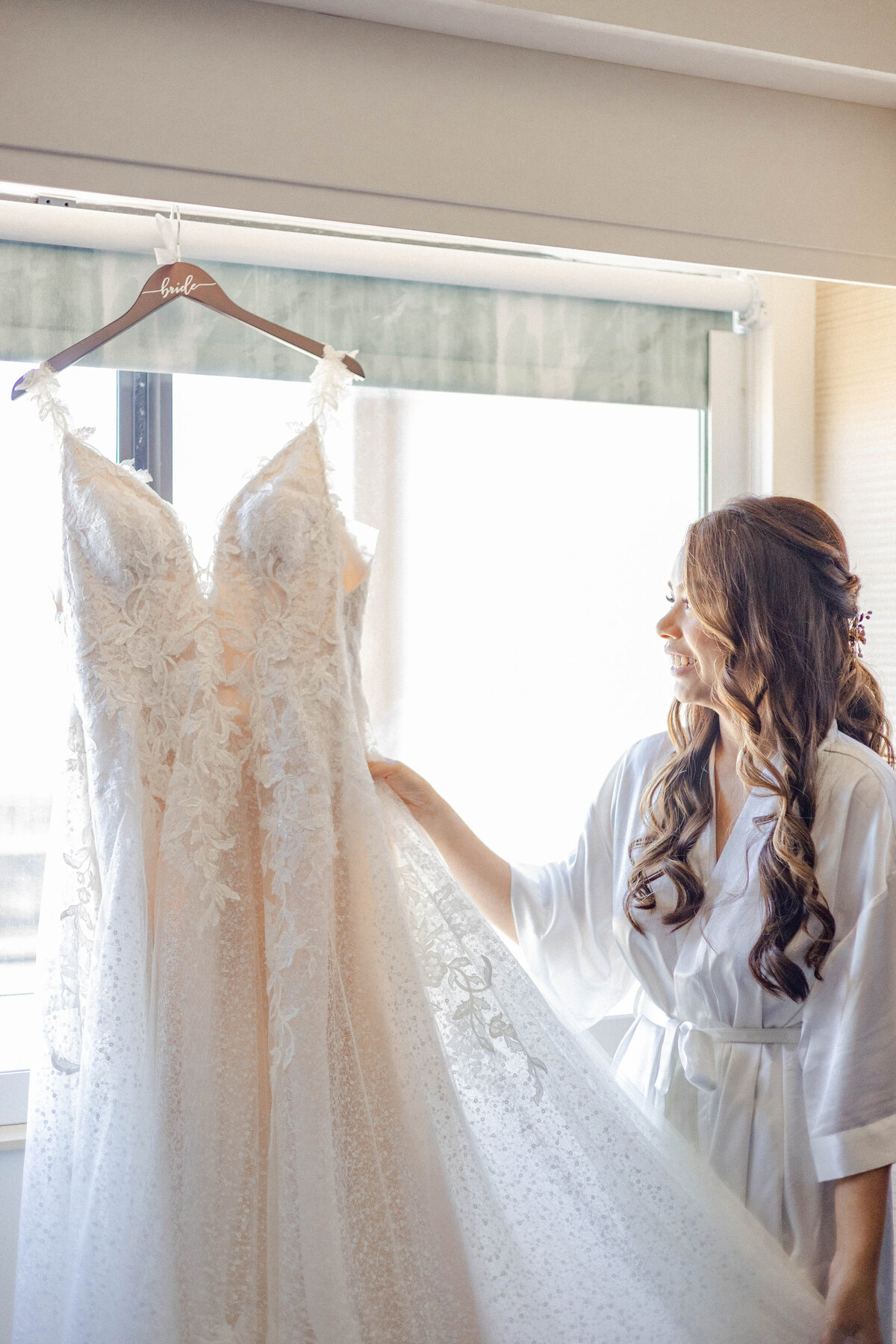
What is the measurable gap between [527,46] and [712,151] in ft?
0.95

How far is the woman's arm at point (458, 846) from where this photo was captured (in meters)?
1.30

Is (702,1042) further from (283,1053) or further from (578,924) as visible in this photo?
(283,1053)

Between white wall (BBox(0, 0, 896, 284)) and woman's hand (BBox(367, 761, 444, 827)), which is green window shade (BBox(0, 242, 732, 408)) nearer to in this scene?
→ white wall (BBox(0, 0, 896, 284))

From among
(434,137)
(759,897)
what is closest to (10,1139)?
(759,897)

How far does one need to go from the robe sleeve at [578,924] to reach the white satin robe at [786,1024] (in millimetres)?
43

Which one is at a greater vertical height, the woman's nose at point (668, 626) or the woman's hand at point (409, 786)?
the woman's nose at point (668, 626)

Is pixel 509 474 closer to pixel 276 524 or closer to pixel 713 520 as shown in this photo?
pixel 713 520

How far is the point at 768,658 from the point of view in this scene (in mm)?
1274

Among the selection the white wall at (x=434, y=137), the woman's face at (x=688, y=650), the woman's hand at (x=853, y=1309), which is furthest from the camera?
the woman's face at (x=688, y=650)

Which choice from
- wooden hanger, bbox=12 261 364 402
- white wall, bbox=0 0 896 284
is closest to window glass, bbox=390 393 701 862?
white wall, bbox=0 0 896 284

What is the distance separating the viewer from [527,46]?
1.37 m

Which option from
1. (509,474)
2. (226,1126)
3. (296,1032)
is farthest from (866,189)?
(226,1126)

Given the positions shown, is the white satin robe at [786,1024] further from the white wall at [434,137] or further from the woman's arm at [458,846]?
the white wall at [434,137]

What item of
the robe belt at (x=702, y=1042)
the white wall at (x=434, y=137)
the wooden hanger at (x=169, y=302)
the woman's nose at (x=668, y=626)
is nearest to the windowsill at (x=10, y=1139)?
the robe belt at (x=702, y=1042)
